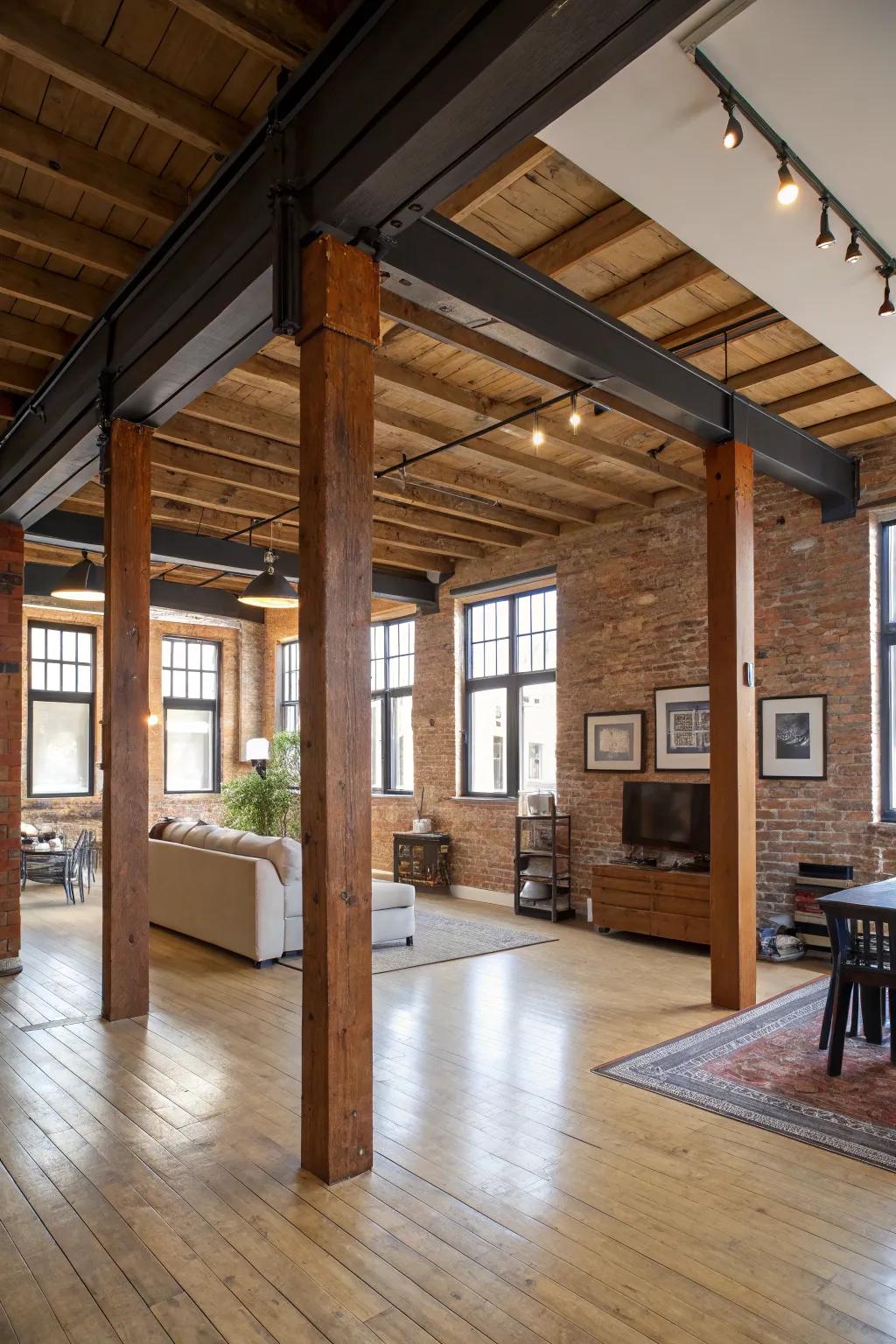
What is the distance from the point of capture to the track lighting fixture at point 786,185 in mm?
3053

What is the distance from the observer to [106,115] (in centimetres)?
327

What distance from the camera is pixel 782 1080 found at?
395cm

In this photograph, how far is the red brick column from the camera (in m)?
6.09

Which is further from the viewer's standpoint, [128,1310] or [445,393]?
[445,393]

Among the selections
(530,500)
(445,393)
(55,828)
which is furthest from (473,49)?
(55,828)

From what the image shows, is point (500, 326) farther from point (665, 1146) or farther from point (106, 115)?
point (665, 1146)

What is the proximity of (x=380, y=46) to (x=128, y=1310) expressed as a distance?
3619 mm

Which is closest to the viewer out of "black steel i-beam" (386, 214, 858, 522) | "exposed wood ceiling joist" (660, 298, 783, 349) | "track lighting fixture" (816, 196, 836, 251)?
"track lighting fixture" (816, 196, 836, 251)

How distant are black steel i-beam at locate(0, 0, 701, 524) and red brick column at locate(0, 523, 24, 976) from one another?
2407 millimetres

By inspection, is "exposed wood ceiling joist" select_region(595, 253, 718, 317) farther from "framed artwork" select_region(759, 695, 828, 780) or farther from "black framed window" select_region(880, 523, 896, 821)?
"framed artwork" select_region(759, 695, 828, 780)

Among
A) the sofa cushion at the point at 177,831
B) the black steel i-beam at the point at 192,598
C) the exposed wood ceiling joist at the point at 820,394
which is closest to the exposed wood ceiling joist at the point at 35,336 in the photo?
the sofa cushion at the point at 177,831

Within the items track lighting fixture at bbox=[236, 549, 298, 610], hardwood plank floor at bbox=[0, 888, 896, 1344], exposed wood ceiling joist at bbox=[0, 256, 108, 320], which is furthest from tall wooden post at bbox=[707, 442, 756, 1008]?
exposed wood ceiling joist at bbox=[0, 256, 108, 320]

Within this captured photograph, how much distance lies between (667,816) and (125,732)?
4549 millimetres

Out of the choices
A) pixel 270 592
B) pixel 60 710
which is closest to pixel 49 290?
pixel 270 592
